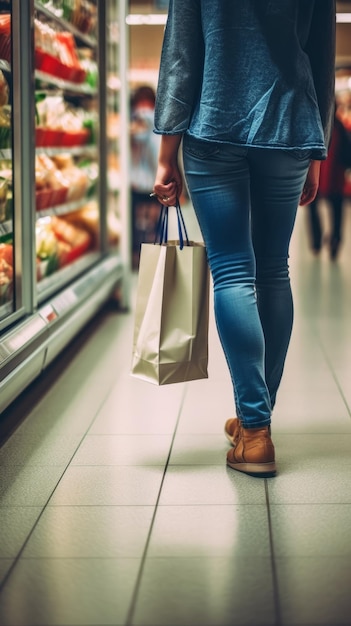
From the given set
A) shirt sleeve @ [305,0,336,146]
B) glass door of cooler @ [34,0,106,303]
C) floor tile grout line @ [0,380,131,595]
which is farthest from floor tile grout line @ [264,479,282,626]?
glass door of cooler @ [34,0,106,303]

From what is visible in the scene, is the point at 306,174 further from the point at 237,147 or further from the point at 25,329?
the point at 25,329

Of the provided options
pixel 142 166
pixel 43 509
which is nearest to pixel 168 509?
pixel 43 509

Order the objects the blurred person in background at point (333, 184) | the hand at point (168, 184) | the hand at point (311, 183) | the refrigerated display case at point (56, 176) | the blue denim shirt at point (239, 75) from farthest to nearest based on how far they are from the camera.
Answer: the blurred person in background at point (333, 184), the refrigerated display case at point (56, 176), the hand at point (311, 183), the hand at point (168, 184), the blue denim shirt at point (239, 75)

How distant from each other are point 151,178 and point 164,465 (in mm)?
5204

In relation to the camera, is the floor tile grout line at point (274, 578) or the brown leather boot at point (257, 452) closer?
the floor tile grout line at point (274, 578)

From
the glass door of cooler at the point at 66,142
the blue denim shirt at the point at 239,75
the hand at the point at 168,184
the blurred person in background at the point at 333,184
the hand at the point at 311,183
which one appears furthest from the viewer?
the blurred person in background at the point at 333,184

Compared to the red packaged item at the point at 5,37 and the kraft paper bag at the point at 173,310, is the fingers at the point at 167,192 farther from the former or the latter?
the red packaged item at the point at 5,37

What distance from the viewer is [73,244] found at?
4.93 meters

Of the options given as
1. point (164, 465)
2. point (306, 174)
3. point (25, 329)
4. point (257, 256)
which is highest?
point (306, 174)

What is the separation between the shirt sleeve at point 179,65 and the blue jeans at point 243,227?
0.08m

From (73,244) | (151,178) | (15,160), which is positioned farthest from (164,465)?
(151,178)

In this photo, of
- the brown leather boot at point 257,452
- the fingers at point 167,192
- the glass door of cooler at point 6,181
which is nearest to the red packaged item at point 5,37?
the glass door of cooler at point 6,181

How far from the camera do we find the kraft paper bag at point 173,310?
259 cm

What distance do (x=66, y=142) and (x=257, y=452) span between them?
2500 mm
